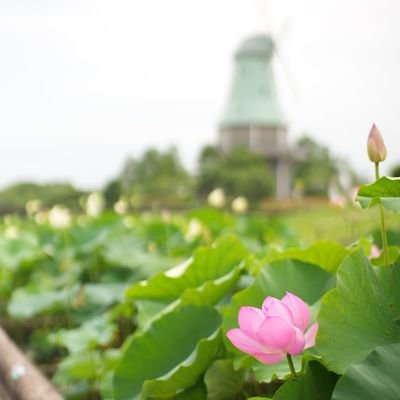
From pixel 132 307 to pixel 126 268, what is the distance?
52 cm

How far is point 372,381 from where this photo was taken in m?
0.56

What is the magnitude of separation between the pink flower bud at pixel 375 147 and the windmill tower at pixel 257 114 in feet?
90.0

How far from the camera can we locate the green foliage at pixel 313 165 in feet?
86.7

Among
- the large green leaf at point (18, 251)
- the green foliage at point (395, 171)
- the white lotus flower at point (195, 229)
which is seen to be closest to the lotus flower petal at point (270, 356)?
the white lotus flower at point (195, 229)

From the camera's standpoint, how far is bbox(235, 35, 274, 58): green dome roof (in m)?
31.5

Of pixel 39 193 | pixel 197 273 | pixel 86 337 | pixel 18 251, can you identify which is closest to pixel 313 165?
pixel 39 193

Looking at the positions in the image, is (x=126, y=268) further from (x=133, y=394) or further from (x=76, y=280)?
(x=133, y=394)

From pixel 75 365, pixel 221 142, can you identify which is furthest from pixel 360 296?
pixel 221 142

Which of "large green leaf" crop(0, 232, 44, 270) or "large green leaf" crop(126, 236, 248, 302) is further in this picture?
"large green leaf" crop(0, 232, 44, 270)

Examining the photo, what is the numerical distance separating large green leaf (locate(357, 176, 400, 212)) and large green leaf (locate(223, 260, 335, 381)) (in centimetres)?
22

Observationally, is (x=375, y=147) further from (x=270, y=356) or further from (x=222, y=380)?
(x=222, y=380)

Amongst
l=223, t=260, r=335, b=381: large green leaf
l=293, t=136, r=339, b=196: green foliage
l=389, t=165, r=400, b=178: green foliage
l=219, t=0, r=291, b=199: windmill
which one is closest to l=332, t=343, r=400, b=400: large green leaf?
l=223, t=260, r=335, b=381: large green leaf

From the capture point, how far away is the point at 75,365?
1754 mm

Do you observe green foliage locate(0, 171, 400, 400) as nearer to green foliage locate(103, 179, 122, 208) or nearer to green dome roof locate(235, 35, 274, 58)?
green foliage locate(103, 179, 122, 208)
